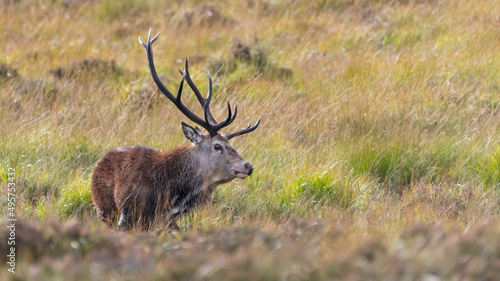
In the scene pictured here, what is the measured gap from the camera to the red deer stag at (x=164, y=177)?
536cm

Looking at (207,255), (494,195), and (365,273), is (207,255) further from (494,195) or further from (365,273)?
(494,195)

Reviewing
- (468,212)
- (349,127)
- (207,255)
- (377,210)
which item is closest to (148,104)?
(349,127)

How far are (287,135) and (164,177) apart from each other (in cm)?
210

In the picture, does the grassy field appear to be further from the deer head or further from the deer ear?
the deer ear

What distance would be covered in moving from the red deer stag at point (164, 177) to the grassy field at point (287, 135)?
0.16 meters

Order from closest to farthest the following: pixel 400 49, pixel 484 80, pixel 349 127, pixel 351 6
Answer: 1. pixel 349 127
2. pixel 484 80
3. pixel 400 49
4. pixel 351 6

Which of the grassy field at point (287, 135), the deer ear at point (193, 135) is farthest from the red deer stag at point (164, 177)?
the grassy field at point (287, 135)

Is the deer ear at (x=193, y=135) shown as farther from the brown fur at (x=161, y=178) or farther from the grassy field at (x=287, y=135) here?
the grassy field at (x=287, y=135)

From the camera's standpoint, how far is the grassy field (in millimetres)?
3156

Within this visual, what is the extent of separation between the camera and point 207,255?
310cm

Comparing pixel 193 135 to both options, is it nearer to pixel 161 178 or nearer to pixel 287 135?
pixel 161 178

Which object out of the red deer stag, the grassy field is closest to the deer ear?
the red deer stag

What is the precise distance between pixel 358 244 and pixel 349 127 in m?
4.24

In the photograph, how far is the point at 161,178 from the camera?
5586mm
